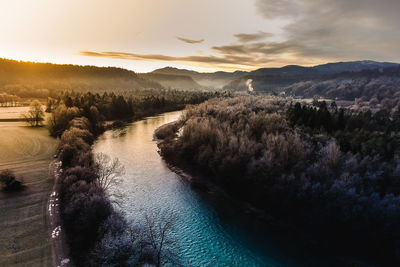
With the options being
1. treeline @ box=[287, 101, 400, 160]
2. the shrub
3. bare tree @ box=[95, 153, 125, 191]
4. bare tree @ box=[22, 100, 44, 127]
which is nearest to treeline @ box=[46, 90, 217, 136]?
bare tree @ box=[22, 100, 44, 127]

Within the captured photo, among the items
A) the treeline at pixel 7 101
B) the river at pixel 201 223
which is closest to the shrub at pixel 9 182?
the river at pixel 201 223

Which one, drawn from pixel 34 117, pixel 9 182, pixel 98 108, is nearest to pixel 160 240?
pixel 9 182

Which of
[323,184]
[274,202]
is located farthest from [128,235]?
[323,184]

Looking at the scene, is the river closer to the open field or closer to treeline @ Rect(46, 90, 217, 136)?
the open field

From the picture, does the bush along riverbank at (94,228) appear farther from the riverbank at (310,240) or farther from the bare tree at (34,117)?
the bare tree at (34,117)

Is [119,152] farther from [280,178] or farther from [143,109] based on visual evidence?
[143,109]

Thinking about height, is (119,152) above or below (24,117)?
below
